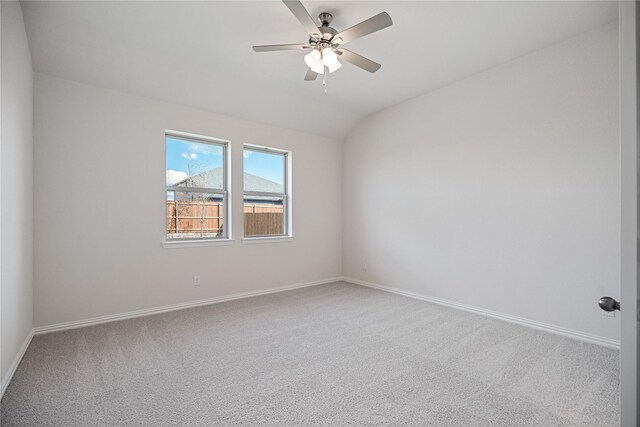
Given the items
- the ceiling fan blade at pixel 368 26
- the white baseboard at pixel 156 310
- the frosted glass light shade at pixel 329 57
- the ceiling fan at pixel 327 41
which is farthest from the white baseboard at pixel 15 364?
the ceiling fan blade at pixel 368 26

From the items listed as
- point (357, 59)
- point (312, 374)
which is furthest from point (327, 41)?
point (312, 374)

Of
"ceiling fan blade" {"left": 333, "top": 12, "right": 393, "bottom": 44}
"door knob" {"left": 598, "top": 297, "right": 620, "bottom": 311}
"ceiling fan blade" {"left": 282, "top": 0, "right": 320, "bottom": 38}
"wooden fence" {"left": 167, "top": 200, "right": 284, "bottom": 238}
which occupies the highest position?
"ceiling fan blade" {"left": 282, "top": 0, "right": 320, "bottom": 38}

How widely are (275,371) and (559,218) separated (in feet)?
Result: 9.86

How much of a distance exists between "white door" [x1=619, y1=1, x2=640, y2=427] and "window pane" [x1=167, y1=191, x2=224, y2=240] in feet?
13.5

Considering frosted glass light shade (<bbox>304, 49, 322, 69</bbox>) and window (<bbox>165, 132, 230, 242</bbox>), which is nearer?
frosted glass light shade (<bbox>304, 49, 322, 69</bbox>)

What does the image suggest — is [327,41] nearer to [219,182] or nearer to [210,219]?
[219,182]

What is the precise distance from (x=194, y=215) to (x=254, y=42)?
7.43 ft

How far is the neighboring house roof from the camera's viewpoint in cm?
412

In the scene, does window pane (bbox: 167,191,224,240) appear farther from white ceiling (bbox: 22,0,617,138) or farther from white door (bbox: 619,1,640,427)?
white door (bbox: 619,1,640,427)

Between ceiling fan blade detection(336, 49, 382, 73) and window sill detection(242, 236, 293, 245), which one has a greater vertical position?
ceiling fan blade detection(336, 49, 382, 73)

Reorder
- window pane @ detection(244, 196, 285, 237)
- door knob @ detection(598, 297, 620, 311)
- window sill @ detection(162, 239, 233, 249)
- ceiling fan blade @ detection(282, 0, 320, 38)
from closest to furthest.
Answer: door knob @ detection(598, 297, 620, 311) < ceiling fan blade @ detection(282, 0, 320, 38) < window sill @ detection(162, 239, 233, 249) < window pane @ detection(244, 196, 285, 237)

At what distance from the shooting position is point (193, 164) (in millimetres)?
4148

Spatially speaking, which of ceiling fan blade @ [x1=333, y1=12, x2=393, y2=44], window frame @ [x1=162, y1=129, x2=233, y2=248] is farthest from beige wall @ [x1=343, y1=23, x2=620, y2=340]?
window frame @ [x1=162, y1=129, x2=233, y2=248]

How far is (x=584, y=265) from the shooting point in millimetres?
2922
